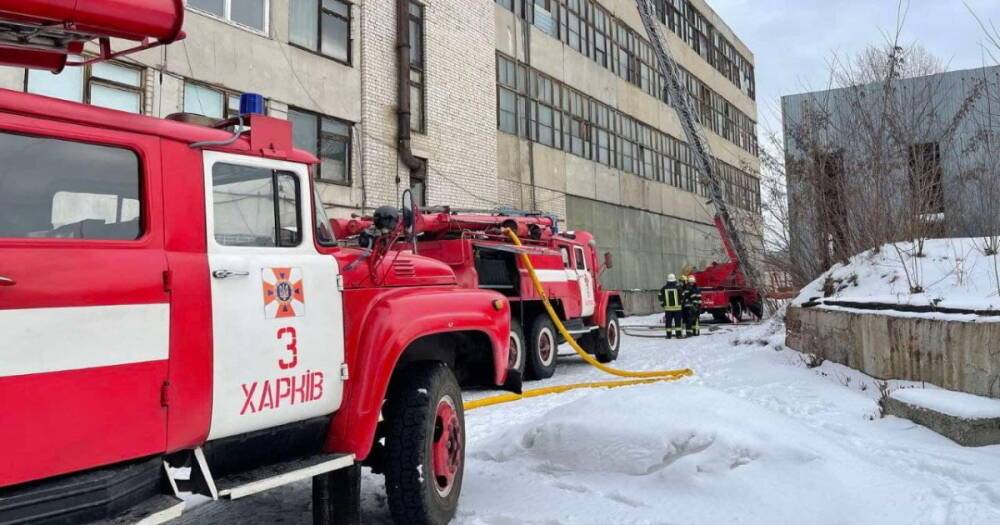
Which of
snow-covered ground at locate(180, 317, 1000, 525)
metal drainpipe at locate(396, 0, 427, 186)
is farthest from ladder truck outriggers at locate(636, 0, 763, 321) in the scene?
snow-covered ground at locate(180, 317, 1000, 525)

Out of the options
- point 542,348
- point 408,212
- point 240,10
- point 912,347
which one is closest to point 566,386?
point 542,348

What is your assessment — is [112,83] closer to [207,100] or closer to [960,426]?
[207,100]

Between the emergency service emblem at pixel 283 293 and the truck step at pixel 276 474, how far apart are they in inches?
28.5

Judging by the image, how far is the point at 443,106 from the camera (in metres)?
18.6

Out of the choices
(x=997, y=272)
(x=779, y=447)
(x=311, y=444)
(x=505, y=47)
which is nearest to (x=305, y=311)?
(x=311, y=444)

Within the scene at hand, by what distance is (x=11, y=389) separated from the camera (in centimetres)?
230

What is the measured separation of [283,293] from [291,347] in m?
0.26

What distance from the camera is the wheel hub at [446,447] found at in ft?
13.5

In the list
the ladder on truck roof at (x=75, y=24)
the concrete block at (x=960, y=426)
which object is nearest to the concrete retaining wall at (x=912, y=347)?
the concrete block at (x=960, y=426)

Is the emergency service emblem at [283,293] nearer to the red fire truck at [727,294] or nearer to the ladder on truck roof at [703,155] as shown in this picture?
the ladder on truck roof at [703,155]

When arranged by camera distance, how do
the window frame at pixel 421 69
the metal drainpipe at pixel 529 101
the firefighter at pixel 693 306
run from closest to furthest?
the firefighter at pixel 693 306 < the window frame at pixel 421 69 < the metal drainpipe at pixel 529 101

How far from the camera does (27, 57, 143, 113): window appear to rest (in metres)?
10.7

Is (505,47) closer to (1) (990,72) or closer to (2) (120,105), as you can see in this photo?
(2) (120,105)

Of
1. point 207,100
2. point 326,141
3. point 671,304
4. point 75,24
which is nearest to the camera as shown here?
point 75,24
